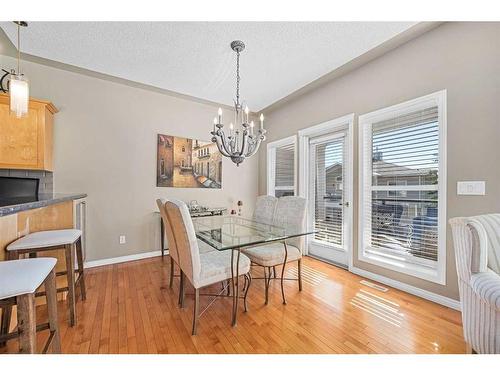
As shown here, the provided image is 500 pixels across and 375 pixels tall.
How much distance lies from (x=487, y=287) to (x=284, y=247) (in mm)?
1468

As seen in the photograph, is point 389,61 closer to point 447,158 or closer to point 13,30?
point 447,158

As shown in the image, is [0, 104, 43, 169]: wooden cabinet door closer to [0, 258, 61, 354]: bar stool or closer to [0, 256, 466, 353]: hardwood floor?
[0, 256, 466, 353]: hardwood floor

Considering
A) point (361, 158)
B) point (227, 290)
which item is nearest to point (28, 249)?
point (227, 290)

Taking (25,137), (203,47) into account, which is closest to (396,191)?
(203,47)

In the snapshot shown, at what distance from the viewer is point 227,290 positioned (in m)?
2.30

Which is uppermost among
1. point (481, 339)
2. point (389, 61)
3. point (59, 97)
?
point (389, 61)

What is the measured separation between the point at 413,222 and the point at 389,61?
72.3 inches

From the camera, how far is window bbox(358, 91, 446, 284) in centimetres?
211

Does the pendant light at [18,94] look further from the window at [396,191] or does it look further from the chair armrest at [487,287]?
the window at [396,191]

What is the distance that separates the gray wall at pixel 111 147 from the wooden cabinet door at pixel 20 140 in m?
0.36

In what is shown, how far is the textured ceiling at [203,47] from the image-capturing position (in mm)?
2033

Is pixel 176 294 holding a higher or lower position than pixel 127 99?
lower

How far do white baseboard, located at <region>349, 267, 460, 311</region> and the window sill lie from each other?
0.13 meters
